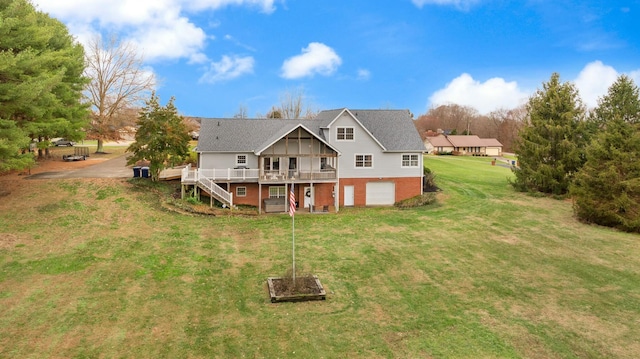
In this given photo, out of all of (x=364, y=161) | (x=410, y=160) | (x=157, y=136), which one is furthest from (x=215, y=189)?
(x=410, y=160)

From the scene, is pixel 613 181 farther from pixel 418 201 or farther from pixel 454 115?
pixel 454 115

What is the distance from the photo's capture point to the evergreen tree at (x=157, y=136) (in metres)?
28.8

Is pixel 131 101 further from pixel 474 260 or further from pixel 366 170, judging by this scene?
pixel 474 260

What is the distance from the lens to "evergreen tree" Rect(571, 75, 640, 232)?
25.2m

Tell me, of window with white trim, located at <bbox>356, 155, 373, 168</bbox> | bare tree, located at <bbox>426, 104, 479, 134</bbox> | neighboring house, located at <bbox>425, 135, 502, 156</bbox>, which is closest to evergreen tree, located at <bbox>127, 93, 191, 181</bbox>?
window with white trim, located at <bbox>356, 155, 373, 168</bbox>

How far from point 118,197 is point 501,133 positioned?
100 m

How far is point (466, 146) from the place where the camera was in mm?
85188

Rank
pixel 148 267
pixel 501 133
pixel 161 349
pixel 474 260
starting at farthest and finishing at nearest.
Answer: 1. pixel 501 133
2. pixel 474 260
3. pixel 148 267
4. pixel 161 349

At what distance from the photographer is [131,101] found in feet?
166

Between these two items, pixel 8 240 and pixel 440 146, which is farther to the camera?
pixel 440 146

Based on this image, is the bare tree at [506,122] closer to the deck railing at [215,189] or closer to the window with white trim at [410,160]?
the window with white trim at [410,160]

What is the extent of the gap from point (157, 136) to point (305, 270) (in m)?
16.4

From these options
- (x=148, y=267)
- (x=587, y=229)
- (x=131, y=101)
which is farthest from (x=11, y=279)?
(x=131, y=101)

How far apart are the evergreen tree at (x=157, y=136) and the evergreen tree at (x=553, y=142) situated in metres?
28.8
